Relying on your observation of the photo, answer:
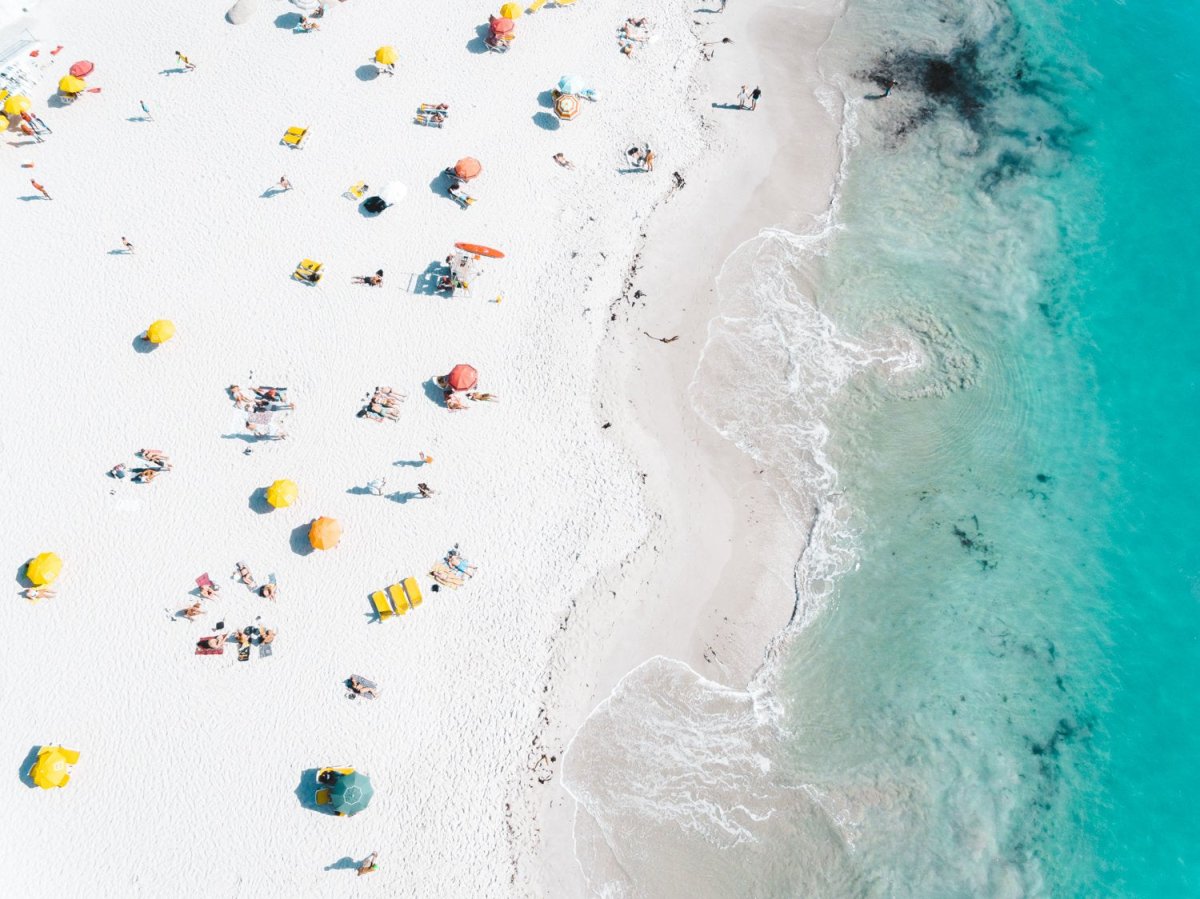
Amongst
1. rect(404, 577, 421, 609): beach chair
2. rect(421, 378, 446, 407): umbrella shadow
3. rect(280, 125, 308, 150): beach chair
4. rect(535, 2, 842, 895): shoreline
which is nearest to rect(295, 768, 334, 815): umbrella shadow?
rect(404, 577, 421, 609): beach chair

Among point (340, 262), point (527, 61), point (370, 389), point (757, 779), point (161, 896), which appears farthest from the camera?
point (527, 61)

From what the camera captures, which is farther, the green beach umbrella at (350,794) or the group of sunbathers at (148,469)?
the group of sunbathers at (148,469)

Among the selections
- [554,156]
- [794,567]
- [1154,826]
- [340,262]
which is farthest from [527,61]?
[1154,826]

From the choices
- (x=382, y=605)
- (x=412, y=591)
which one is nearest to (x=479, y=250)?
(x=412, y=591)

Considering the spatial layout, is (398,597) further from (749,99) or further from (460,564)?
(749,99)

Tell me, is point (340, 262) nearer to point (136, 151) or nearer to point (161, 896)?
point (136, 151)

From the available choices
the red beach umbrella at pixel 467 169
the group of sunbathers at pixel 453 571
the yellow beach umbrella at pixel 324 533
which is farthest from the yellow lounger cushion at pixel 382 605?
the red beach umbrella at pixel 467 169

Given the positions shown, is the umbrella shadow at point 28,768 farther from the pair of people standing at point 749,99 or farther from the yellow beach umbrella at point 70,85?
the pair of people standing at point 749,99

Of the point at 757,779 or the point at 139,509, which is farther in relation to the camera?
the point at 139,509
